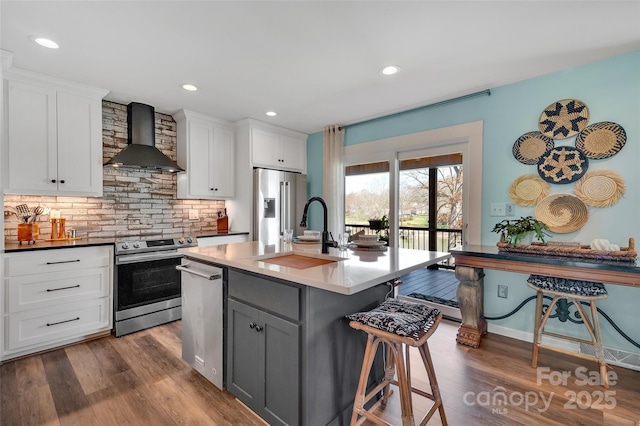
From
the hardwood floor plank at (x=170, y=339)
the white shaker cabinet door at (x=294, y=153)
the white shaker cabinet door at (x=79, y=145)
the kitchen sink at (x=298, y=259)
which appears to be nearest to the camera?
the kitchen sink at (x=298, y=259)

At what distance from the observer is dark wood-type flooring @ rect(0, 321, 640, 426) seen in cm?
176

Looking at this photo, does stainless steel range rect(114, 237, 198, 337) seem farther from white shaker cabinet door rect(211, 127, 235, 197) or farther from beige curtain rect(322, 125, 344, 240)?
beige curtain rect(322, 125, 344, 240)

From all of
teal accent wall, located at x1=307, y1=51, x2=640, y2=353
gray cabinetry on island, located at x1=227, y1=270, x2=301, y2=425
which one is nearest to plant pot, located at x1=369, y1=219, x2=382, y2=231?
teal accent wall, located at x1=307, y1=51, x2=640, y2=353

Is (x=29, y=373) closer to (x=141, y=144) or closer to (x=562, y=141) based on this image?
(x=141, y=144)

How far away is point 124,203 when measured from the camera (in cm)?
351

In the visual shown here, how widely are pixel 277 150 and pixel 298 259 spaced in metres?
2.74

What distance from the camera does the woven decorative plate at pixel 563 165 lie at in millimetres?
2498

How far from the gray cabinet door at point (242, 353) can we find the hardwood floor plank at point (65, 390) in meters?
0.84

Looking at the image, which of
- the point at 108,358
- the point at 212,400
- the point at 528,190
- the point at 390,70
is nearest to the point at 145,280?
the point at 108,358

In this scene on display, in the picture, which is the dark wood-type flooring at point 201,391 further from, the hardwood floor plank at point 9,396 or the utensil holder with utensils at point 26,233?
the utensil holder with utensils at point 26,233

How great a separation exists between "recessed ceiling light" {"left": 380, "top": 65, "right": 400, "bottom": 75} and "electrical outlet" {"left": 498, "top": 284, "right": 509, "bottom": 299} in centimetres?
230

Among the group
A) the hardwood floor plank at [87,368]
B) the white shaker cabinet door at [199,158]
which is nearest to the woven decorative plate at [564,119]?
the white shaker cabinet door at [199,158]

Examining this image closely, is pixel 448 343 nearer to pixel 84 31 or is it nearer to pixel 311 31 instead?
pixel 311 31

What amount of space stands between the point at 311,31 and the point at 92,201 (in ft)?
9.82
